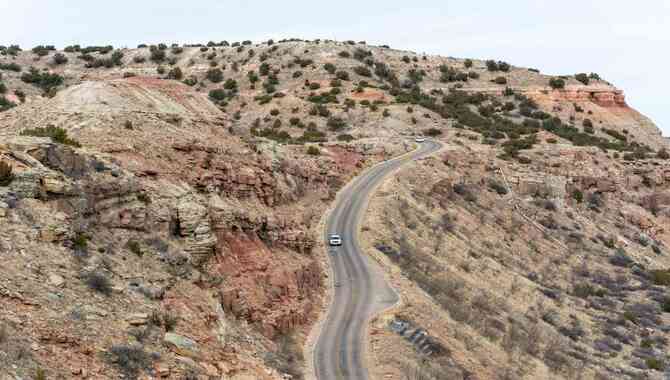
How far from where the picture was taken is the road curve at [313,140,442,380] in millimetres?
22938

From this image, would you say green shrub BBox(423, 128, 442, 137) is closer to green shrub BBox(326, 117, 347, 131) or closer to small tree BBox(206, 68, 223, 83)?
green shrub BBox(326, 117, 347, 131)

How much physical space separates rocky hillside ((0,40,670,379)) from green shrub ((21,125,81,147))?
0.49 ft

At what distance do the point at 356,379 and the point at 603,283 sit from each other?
1130 inches

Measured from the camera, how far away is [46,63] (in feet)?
269

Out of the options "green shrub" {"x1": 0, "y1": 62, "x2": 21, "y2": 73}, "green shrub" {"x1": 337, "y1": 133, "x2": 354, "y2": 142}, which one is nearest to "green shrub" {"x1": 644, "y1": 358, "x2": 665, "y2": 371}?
"green shrub" {"x1": 337, "y1": 133, "x2": 354, "y2": 142}

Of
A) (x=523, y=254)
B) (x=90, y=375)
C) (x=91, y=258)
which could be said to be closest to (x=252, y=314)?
(x=91, y=258)

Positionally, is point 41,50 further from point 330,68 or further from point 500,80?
point 500,80

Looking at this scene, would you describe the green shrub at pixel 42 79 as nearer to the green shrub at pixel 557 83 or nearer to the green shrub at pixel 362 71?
the green shrub at pixel 362 71

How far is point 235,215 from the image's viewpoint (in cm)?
2573

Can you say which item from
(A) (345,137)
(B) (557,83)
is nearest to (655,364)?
(A) (345,137)

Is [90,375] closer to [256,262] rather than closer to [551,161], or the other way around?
[256,262]

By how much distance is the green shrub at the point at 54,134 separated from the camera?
22312mm

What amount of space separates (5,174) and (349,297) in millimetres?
15860

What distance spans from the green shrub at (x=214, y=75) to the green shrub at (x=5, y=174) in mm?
68248
